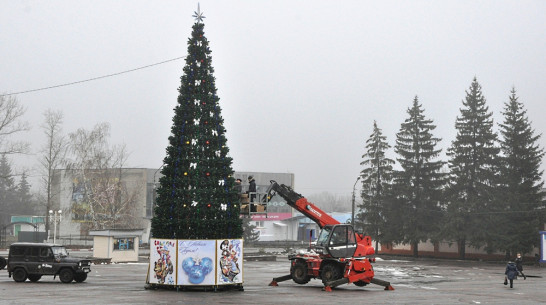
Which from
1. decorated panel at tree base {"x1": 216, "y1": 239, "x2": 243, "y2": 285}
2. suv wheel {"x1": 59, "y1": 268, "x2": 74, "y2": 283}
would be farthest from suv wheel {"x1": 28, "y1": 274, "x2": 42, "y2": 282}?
decorated panel at tree base {"x1": 216, "y1": 239, "x2": 243, "y2": 285}

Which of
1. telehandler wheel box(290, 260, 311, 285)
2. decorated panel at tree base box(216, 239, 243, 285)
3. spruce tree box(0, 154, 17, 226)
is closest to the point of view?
decorated panel at tree base box(216, 239, 243, 285)

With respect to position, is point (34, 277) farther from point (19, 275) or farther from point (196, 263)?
point (196, 263)

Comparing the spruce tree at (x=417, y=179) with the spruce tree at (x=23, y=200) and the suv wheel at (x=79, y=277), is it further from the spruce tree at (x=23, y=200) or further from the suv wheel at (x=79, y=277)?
the spruce tree at (x=23, y=200)

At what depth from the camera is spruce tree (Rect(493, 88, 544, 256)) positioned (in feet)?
192

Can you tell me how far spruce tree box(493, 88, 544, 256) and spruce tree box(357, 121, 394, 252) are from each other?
13.7m

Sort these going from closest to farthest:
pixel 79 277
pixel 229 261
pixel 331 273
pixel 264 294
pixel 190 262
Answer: pixel 264 294 → pixel 190 262 → pixel 229 261 → pixel 331 273 → pixel 79 277

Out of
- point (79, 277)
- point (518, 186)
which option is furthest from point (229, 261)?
point (518, 186)

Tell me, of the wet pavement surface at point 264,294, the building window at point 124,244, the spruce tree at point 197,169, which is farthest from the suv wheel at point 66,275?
the building window at point 124,244

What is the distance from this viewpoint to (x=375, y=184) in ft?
241

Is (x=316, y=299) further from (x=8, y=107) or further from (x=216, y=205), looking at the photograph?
(x=8, y=107)

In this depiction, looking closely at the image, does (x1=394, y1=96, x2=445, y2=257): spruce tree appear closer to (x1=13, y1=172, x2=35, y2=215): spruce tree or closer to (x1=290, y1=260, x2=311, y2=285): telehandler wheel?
(x1=290, y1=260, x2=311, y2=285): telehandler wheel

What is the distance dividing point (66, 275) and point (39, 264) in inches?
50.7

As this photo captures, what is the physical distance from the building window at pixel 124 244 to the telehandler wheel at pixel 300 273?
79.5ft

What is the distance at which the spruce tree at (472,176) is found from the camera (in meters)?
62.0
